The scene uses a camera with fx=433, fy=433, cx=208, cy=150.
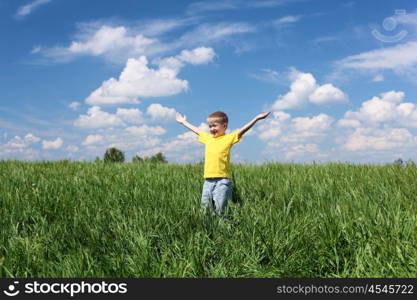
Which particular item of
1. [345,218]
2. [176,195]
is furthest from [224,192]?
[345,218]

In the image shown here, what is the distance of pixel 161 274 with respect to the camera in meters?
3.53

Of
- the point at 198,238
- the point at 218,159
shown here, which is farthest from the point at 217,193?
the point at 198,238

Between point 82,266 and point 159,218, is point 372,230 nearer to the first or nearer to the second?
point 159,218

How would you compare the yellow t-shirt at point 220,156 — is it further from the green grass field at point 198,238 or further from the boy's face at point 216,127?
the green grass field at point 198,238

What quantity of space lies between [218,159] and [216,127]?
1.47 ft

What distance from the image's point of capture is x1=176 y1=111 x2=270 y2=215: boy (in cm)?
541

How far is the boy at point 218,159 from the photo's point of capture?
541 cm

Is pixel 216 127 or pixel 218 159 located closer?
pixel 218 159

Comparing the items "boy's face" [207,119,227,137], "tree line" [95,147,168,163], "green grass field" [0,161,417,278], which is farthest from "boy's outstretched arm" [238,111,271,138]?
"tree line" [95,147,168,163]

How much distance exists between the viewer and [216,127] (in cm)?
570

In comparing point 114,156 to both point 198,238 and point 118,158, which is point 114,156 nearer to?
point 118,158

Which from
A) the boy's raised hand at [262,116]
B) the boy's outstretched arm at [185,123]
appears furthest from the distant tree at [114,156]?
the boy's raised hand at [262,116]

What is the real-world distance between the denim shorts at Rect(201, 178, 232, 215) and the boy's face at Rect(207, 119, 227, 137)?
63cm

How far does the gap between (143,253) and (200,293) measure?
71 centimetres
